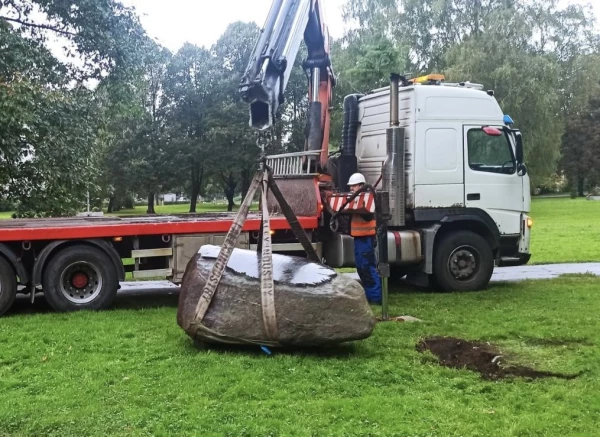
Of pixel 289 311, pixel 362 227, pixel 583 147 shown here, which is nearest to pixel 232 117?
pixel 362 227

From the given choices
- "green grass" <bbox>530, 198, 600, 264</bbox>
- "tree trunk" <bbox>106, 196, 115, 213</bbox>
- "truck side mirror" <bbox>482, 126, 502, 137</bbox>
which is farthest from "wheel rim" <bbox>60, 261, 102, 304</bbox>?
"tree trunk" <bbox>106, 196, 115, 213</bbox>

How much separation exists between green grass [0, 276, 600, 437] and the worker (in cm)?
147

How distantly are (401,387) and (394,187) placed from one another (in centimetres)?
448

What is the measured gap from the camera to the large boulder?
248 inches

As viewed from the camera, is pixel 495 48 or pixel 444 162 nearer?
pixel 444 162

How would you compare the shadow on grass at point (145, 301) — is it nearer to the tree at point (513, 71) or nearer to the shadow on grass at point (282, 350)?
the shadow on grass at point (282, 350)

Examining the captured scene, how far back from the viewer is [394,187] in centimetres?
962

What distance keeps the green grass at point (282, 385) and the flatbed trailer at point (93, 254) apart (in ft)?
2.11

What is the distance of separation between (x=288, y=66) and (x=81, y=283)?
414cm

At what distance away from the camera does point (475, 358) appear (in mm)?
6535

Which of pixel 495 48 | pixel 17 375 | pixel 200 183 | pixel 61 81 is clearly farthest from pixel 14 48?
pixel 200 183

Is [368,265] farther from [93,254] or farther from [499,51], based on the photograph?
[499,51]

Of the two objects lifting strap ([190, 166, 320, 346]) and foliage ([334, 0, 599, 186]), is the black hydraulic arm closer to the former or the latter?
lifting strap ([190, 166, 320, 346])

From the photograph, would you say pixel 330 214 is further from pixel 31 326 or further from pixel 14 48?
pixel 14 48
